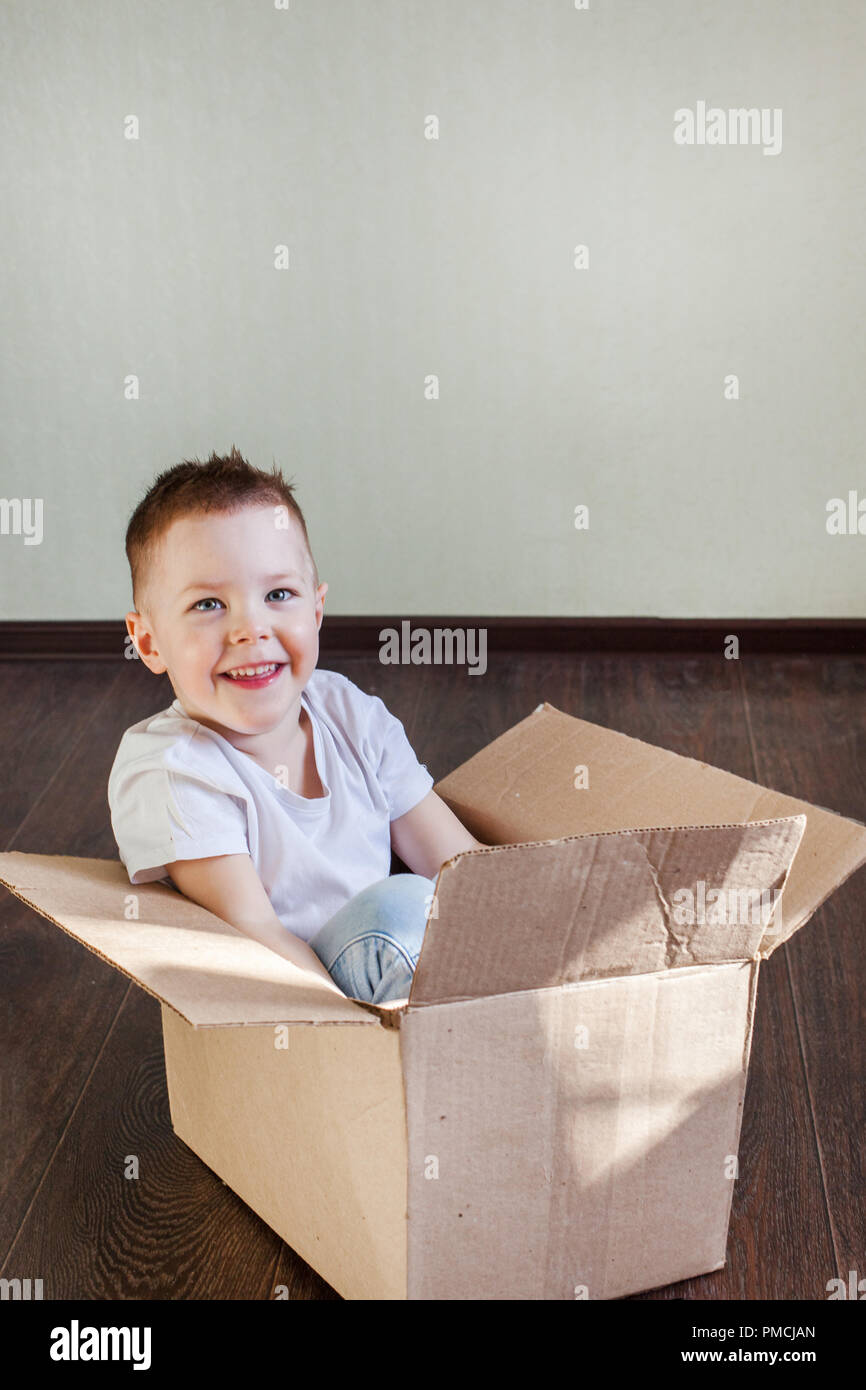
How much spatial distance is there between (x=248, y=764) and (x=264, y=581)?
0.49 ft

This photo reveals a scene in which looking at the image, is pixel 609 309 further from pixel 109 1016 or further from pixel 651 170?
pixel 109 1016

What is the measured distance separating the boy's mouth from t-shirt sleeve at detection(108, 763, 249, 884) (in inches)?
3.3

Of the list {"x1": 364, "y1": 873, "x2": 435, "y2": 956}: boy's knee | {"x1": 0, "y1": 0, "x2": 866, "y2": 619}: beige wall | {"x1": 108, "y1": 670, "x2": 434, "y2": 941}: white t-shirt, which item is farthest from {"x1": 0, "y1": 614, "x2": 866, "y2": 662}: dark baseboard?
{"x1": 364, "y1": 873, "x2": 435, "y2": 956}: boy's knee

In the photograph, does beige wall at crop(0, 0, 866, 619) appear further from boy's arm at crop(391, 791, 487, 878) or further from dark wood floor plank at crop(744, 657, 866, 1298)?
boy's arm at crop(391, 791, 487, 878)

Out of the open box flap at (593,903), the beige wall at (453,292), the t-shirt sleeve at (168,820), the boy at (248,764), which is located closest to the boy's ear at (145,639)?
the boy at (248,764)

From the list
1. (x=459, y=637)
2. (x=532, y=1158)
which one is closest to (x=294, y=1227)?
(x=532, y=1158)

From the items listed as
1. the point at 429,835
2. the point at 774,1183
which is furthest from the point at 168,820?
the point at 774,1183

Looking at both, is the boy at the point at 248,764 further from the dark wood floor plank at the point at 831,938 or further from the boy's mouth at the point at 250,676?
the dark wood floor plank at the point at 831,938

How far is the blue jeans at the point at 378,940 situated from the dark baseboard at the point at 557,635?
1.36 meters

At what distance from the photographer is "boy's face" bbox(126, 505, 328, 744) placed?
109cm

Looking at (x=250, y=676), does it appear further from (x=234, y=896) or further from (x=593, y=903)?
(x=593, y=903)

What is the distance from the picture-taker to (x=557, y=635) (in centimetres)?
241

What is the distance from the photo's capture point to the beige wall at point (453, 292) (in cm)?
214
